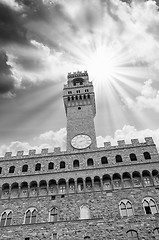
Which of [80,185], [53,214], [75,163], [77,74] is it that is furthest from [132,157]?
[77,74]

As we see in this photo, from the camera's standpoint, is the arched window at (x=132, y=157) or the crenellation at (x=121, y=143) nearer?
the arched window at (x=132, y=157)

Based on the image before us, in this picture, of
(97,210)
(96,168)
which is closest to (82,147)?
(96,168)

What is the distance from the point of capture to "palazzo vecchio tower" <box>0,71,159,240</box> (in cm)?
2188

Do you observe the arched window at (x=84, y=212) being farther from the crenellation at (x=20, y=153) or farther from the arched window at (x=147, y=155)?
the crenellation at (x=20, y=153)

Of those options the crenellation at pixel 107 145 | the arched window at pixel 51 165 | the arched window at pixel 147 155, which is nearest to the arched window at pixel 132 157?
the arched window at pixel 147 155

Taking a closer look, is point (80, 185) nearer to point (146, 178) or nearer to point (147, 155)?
point (146, 178)

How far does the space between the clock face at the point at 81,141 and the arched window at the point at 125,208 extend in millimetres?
9550

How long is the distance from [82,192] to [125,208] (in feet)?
16.0

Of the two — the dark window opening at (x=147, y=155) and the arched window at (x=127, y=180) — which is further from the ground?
the dark window opening at (x=147, y=155)

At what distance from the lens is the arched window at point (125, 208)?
2301cm

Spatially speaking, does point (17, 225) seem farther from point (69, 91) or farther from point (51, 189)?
point (69, 91)

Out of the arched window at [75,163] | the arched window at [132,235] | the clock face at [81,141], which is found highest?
the clock face at [81,141]

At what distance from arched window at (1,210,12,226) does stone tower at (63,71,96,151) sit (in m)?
10.9

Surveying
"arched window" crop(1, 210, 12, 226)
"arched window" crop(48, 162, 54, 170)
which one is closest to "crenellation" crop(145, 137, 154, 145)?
"arched window" crop(48, 162, 54, 170)
